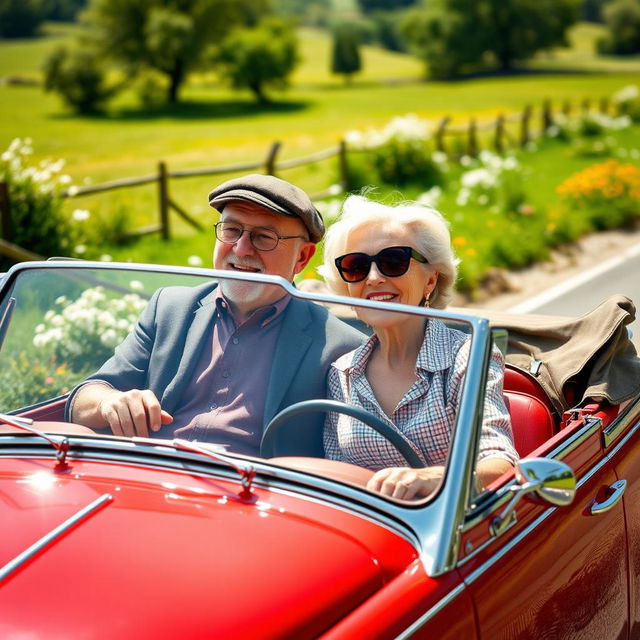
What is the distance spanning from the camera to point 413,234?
9.65 feet

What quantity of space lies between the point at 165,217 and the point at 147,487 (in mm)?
10781

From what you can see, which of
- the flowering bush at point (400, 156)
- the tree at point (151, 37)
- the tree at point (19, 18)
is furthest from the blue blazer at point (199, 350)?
the tree at point (19, 18)

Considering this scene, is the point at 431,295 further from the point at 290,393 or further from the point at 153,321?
the point at 153,321

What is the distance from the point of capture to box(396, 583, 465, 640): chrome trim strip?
184 cm

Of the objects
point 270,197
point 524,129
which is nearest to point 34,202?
point 270,197

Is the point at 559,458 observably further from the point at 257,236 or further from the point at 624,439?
the point at 257,236

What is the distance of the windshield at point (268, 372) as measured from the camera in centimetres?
241

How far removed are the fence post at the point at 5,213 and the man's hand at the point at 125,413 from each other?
669 centimetres

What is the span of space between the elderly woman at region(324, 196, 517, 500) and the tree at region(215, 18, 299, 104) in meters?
53.7

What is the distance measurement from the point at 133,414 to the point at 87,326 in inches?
55.1

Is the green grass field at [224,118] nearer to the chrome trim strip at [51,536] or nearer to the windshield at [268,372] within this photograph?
the windshield at [268,372]

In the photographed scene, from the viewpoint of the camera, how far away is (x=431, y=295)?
120 inches

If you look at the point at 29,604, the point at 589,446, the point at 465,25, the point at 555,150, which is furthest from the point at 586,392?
the point at 465,25

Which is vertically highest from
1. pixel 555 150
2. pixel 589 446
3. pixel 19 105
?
pixel 589 446
